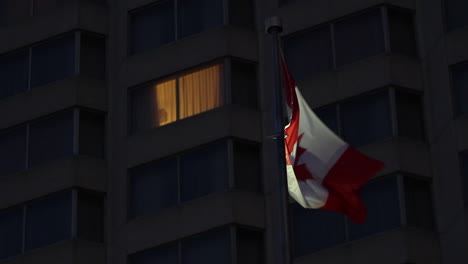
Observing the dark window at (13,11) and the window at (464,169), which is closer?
the window at (464,169)

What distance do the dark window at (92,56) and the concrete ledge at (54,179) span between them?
10.1 feet

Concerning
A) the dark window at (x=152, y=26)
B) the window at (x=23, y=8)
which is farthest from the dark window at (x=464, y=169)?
the window at (x=23, y=8)

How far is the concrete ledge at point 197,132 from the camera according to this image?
37.5 metres

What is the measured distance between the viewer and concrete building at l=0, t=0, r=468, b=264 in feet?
116

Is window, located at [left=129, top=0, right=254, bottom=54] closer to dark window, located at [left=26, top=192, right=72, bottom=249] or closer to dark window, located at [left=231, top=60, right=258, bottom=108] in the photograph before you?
dark window, located at [left=231, top=60, right=258, bottom=108]

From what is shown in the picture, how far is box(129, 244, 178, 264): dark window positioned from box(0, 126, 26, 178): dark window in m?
4.96

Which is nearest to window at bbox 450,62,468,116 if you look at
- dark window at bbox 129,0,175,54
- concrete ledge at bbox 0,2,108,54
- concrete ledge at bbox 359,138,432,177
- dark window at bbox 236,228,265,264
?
concrete ledge at bbox 359,138,432,177

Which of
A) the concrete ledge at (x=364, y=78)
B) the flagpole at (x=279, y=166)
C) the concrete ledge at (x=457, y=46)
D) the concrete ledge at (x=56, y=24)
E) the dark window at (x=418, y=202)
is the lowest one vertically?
the flagpole at (x=279, y=166)

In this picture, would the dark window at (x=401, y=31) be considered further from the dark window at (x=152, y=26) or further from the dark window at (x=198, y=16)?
the dark window at (x=152, y=26)

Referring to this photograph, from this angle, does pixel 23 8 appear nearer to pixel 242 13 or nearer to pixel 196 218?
pixel 242 13

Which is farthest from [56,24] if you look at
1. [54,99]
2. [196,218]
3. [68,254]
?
[196,218]

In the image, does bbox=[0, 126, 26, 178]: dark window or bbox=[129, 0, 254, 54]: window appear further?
bbox=[0, 126, 26, 178]: dark window

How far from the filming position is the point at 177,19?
39.9m

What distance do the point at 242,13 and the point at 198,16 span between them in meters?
1.35
